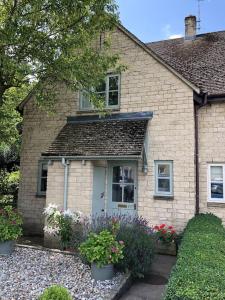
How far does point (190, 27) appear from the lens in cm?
1532

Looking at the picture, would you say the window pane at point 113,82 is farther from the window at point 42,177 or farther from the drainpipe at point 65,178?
the window at point 42,177

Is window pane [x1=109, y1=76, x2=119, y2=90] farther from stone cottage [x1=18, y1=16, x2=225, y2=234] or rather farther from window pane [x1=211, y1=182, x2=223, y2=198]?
window pane [x1=211, y1=182, x2=223, y2=198]

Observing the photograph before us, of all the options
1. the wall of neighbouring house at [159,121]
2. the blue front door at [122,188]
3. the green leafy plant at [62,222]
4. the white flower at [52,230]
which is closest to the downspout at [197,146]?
the wall of neighbouring house at [159,121]

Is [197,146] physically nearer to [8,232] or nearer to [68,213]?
[68,213]

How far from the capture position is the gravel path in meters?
5.65

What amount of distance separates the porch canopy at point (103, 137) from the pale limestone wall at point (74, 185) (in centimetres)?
43

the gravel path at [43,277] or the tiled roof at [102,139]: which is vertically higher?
the tiled roof at [102,139]

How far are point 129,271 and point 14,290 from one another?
2505 millimetres

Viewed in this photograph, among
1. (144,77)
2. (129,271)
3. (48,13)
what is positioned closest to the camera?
(129,271)

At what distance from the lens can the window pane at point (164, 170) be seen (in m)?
9.79

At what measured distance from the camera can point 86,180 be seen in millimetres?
9672

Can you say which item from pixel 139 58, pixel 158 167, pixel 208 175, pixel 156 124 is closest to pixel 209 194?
pixel 208 175

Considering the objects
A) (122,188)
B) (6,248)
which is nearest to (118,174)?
(122,188)

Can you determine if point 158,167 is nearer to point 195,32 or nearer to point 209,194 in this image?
point 209,194
